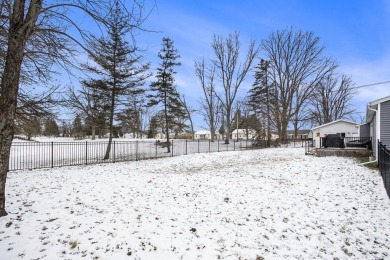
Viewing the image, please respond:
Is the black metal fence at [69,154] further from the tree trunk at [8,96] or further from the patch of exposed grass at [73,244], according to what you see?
the patch of exposed grass at [73,244]

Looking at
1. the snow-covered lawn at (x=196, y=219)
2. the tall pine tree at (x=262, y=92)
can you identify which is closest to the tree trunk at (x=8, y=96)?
the snow-covered lawn at (x=196, y=219)

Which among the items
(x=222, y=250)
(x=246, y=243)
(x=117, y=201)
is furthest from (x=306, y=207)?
(x=117, y=201)

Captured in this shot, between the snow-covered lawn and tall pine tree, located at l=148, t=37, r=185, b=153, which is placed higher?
tall pine tree, located at l=148, t=37, r=185, b=153

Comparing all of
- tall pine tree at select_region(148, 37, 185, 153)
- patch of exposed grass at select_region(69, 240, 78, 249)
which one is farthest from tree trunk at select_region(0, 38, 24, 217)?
tall pine tree at select_region(148, 37, 185, 153)

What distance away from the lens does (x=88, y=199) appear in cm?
634

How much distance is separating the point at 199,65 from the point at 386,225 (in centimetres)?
3718

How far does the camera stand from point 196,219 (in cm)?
519

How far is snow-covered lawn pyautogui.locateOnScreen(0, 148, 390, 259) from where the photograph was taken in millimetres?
3895

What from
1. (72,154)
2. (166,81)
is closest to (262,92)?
(166,81)

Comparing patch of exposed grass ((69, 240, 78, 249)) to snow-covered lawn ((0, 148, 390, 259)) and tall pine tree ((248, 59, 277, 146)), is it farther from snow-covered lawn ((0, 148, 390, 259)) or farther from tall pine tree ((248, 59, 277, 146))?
tall pine tree ((248, 59, 277, 146))

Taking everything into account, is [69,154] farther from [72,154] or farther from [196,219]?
[196,219]

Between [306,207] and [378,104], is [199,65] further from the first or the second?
[306,207]

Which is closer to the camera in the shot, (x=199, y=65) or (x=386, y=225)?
(x=386, y=225)

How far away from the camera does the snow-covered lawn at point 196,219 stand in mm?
3895
